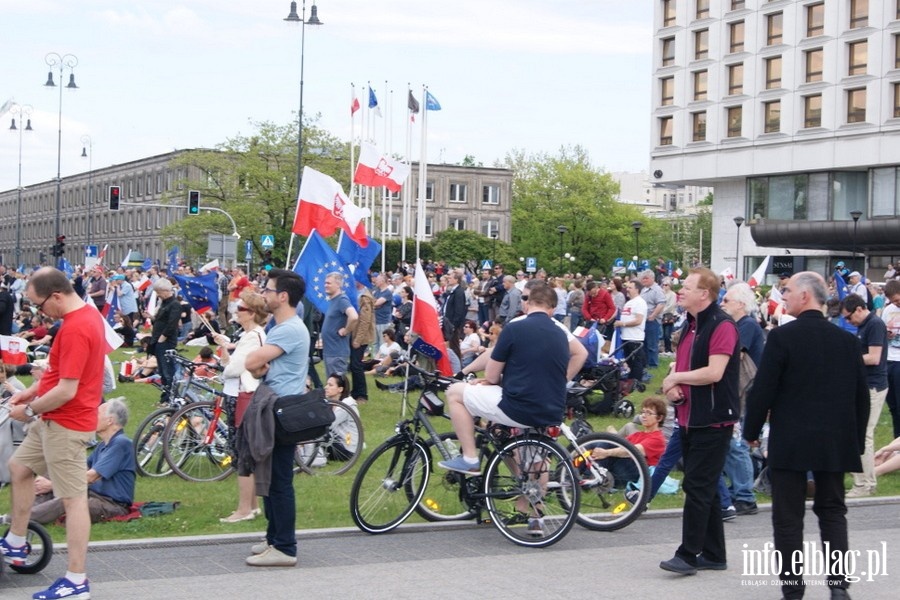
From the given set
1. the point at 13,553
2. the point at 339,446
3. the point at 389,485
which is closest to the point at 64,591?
the point at 13,553

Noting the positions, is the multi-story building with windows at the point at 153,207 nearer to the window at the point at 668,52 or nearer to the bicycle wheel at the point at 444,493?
the window at the point at 668,52

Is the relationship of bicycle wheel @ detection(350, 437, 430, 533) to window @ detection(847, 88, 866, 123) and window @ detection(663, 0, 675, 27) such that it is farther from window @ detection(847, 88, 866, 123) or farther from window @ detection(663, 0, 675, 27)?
window @ detection(663, 0, 675, 27)

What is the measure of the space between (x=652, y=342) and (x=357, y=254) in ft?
21.1

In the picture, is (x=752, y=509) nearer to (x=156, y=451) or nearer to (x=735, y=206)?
(x=156, y=451)

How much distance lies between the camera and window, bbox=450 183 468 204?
108 metres

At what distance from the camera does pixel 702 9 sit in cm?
6800

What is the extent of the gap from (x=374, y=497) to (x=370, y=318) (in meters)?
7.87

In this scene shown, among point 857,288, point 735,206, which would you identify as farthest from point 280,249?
point 857,288

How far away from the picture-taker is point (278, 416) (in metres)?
7.62

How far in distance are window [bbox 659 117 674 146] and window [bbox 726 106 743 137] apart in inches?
182

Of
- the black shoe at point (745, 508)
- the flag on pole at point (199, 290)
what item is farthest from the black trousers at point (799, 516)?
the flag on pole at point (199, 290)

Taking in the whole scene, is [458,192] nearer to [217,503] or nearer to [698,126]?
[698,126]

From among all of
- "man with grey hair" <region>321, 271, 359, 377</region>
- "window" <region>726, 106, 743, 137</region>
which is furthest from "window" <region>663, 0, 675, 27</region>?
"man with grey hair" <region>321, 271, 359, 377</region>

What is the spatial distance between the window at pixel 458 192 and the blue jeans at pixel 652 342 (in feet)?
283
